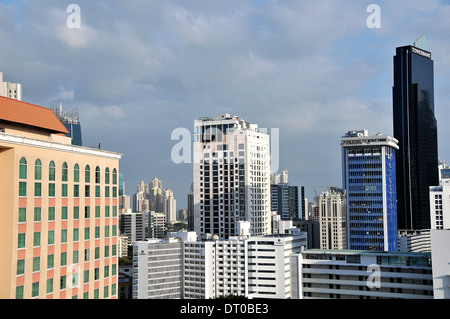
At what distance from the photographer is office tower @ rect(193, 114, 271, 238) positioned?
20.3 m

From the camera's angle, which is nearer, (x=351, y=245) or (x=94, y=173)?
(x=94, y=173)

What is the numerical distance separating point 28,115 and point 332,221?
2938cm

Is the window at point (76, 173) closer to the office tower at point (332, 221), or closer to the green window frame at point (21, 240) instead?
the green window frame at point (21, 240)

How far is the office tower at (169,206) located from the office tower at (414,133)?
52.4 feet

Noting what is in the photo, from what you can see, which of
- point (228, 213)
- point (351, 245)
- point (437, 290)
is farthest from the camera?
point (351, 245)

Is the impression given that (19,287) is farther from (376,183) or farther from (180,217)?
(180,217)

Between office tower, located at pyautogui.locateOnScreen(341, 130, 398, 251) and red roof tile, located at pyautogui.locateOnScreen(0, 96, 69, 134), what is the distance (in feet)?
66.4

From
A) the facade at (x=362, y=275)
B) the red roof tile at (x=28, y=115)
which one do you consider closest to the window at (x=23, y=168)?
the red roof tile at (x=28, y=115)

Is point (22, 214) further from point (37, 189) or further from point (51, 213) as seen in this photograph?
point (51, 213)

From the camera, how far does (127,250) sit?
102 ft

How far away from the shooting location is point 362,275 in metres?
13.6

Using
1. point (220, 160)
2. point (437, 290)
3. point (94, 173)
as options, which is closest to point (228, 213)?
point (220, 160)

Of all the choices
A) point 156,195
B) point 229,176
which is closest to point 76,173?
point 229,176

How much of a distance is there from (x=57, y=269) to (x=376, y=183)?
21.2 m
